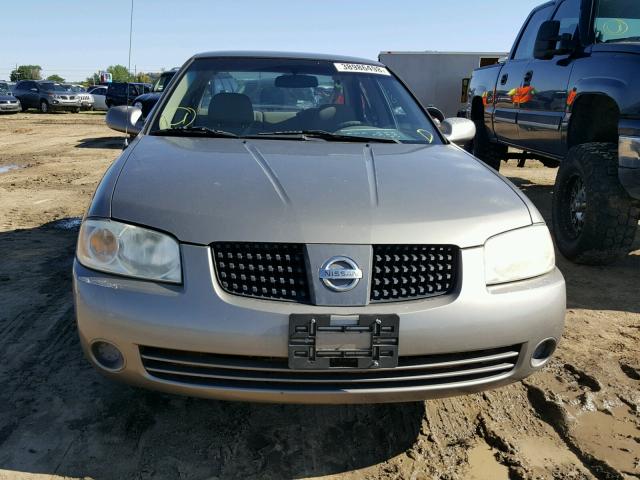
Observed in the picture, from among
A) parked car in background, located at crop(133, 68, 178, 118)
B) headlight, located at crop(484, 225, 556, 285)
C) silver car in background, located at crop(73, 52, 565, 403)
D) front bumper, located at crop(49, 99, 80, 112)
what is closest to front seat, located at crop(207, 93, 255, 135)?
silver car in background, located at crop(73, 52, 565, 403)

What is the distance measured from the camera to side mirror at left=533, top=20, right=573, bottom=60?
473 cm

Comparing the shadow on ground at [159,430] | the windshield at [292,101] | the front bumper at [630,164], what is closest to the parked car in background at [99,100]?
the windshield at [292,101]

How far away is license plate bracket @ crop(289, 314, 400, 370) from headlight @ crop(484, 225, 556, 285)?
0.44 metres

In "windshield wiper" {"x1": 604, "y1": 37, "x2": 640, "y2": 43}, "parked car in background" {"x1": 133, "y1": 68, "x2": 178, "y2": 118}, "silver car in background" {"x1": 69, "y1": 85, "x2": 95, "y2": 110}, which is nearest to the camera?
"windshield wiper" {"x1": 604, "y1": 37, "x2": 640, "y2": 43}

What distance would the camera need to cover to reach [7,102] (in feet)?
81.9

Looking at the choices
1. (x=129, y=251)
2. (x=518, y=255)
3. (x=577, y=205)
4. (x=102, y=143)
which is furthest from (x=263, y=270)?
(x=102, y=143)

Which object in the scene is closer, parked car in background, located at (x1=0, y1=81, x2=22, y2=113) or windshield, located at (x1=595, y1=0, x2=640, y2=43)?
windshield, located at (x1=595, y1=0, x2=640, y2=43)

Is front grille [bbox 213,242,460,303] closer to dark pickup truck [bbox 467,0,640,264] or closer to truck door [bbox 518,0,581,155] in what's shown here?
dark pickup truck [bbox 467,0,640,264]

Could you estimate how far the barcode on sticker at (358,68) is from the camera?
367 cm

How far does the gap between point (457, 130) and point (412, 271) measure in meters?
1.92

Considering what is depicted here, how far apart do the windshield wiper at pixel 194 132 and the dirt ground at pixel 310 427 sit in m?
1.17

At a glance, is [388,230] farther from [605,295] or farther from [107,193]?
[605,295]

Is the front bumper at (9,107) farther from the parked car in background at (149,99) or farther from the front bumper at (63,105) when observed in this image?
the parked car in background at (149,99)

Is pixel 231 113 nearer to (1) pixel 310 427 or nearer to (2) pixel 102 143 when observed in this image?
(1) pixel 310 427
